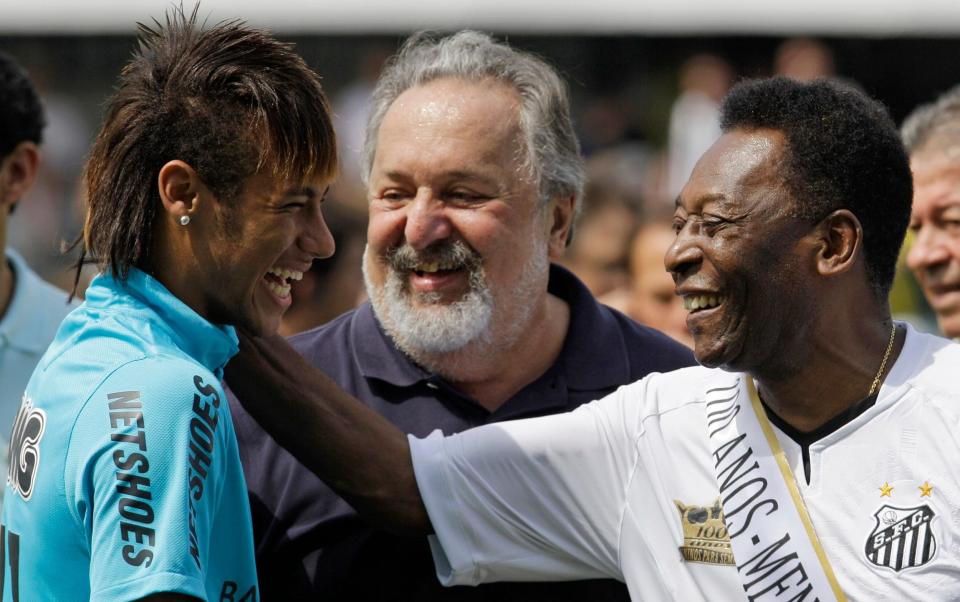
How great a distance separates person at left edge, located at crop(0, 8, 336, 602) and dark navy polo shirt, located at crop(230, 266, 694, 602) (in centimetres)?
62

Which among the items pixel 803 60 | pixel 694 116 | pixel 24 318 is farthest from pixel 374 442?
pixel 694 116

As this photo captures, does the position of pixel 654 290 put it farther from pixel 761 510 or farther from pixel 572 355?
pixel 761 510

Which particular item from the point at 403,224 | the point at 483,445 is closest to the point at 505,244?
the point at 403,224

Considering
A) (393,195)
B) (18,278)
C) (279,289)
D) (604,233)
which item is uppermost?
(393,195)

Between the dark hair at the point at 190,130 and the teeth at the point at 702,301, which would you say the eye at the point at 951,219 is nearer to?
the teeth at the point at 702,301

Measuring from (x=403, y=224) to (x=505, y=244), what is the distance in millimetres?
299

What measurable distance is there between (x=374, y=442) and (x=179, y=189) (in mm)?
917

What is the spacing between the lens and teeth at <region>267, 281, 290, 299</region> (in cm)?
290

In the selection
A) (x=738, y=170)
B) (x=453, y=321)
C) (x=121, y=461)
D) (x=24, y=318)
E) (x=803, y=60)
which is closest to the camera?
(x=121, y=461)

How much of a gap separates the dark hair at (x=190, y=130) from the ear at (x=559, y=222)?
134cm

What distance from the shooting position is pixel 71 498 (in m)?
2.40

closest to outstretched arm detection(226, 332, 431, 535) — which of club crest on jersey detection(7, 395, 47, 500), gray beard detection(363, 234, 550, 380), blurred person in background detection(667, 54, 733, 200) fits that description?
gray beard detection(363, 234, 550, 380)

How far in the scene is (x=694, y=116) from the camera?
11.5 metres

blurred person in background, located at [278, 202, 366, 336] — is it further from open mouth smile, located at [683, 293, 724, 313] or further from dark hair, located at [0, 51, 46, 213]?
open mouth smile, located at [683, 293, 724, 313]
